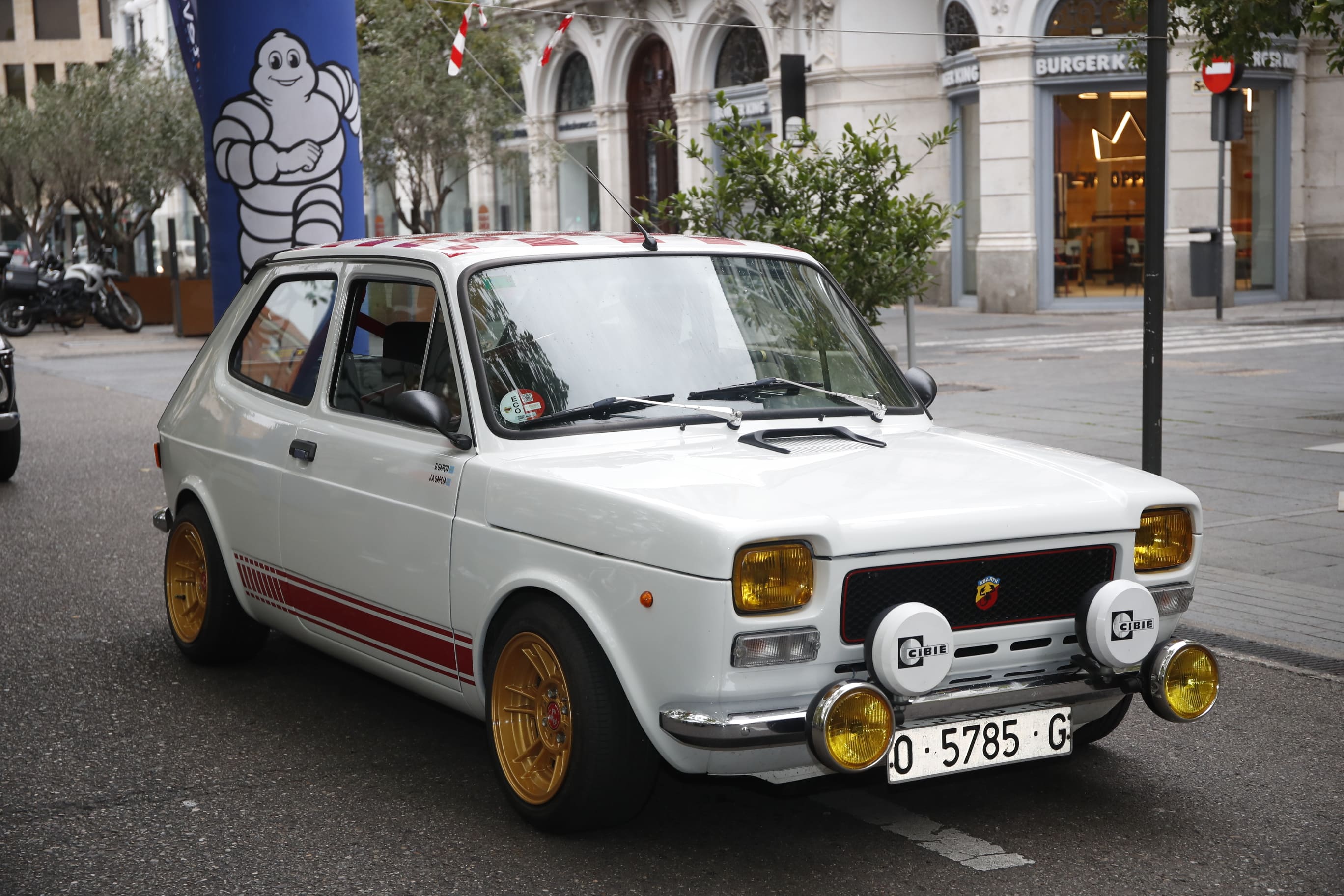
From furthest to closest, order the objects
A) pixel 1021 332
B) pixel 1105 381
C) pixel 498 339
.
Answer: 1. pixel 1021 332
2. pixel 1105 381
3. pixel 498 339

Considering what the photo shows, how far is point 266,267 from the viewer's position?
604 centimetres

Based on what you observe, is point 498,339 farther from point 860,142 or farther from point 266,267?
point 860,142

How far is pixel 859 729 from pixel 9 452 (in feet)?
30.2

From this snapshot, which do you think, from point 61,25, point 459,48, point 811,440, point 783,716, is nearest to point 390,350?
point 811,440

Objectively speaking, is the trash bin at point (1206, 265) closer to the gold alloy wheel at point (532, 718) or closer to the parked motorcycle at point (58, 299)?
the parked motorcycle at point (58, 299)

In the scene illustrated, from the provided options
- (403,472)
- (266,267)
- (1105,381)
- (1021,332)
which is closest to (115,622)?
(266,267)

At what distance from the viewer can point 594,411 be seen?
4621 millimetres

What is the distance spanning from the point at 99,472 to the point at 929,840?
29.9 ft

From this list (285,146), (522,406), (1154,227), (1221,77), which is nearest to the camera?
(522,406)

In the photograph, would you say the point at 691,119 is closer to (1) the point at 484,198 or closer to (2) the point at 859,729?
(1) the point at 484,198

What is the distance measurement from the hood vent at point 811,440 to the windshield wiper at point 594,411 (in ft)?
1.05

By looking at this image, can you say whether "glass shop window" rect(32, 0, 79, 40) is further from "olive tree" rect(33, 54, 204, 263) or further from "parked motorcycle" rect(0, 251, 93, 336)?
"parked motorcycle" rect(0, 251, 93, 336)

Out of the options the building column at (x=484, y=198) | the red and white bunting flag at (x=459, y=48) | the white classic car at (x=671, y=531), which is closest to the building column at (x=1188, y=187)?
the red and white bunting flag at (x=459, y=48)

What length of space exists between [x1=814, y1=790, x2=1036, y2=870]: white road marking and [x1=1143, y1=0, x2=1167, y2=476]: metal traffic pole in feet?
10.2
